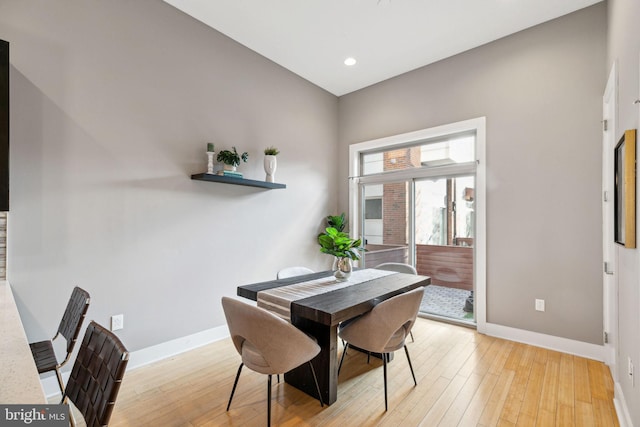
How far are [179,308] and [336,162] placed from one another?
9.99ft

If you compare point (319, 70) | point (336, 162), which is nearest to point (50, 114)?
point (319, 70)

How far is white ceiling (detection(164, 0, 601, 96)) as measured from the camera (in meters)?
2.83

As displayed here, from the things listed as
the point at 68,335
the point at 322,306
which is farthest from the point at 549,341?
the point at 68,335

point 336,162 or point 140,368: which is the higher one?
point 336,162

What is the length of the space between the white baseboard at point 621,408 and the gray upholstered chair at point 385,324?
129cm

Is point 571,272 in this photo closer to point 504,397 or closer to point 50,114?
point 504,397

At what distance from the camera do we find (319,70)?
13.3 feet

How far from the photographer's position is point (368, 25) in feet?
10.2

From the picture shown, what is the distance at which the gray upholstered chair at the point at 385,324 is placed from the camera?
1945 mm

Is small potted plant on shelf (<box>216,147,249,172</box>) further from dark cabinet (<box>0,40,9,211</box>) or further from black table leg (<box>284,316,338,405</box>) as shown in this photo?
black table leg (<box>284,316,338,405</box>)

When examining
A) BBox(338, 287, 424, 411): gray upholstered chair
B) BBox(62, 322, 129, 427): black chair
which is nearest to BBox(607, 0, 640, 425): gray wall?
BBox(338, 287, 424, 411): gray upholstered chair

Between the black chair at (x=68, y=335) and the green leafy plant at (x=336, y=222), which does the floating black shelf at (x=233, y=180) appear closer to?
the green leafy plant at (x=336, y=222)

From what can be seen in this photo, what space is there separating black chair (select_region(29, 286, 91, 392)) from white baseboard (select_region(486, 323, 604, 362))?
3.65 m

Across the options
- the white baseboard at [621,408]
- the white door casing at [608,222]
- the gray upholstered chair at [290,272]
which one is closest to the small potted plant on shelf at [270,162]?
the gray upholstered chair at [290,272]
